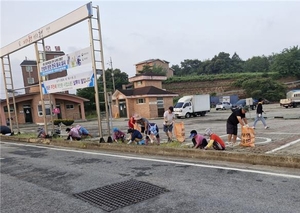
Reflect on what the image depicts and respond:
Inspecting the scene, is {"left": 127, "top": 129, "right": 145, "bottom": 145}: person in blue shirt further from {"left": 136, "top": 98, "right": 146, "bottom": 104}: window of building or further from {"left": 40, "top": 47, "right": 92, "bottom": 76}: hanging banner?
{"left": 136, "top": 98, "right": 146, "bottom": 104}: window of building

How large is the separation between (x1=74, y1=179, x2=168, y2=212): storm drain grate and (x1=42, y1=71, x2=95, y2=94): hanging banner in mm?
6068

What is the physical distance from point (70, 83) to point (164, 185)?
8116 mm

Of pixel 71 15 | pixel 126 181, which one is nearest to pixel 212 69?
pixel 71 15

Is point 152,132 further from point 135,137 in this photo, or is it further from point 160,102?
point 160,102

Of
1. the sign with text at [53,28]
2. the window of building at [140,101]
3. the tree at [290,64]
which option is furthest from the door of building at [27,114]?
the tree at [290,64]

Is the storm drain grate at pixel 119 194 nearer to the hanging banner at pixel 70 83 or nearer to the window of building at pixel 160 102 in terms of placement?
the hanging banner at pixel 70 83

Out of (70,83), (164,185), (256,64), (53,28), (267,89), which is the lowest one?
(164,185)

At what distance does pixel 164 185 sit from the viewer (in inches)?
203

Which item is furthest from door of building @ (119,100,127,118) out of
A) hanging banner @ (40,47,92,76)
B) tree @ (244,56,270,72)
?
tree @ (244,56,270,72)

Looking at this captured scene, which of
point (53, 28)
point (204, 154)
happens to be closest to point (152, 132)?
point (204, 154)

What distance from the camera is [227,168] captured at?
6027mm

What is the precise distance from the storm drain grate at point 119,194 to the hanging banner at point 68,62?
656 cm

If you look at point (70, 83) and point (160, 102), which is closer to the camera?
point (70, 83)

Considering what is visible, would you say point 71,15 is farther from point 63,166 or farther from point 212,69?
point 212,69
